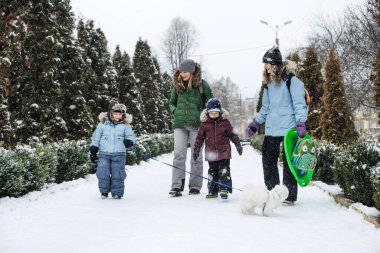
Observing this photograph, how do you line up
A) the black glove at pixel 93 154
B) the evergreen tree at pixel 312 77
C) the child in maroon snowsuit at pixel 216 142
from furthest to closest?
the evergreen tree at pixel 312 77
the black glove at pixel 93 154
the child in maroon snowsuit at pixel 216 142

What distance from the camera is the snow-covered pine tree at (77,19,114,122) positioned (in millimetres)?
17766

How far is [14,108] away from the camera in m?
11.3

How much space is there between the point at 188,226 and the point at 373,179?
2.05 m

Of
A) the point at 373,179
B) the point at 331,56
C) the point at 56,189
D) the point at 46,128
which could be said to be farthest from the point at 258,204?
the point at 331,56

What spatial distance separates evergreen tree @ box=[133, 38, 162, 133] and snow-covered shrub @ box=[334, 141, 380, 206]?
22846 mm

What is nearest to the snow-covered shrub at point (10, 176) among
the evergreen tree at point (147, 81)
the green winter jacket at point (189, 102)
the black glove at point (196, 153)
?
the green winter jacket at point (189, 102)

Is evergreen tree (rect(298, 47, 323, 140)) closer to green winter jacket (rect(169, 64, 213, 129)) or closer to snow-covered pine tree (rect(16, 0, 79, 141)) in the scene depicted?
snow-covered pine tree (rect(16, 0, 79, 141))

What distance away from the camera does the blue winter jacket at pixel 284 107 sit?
555cm

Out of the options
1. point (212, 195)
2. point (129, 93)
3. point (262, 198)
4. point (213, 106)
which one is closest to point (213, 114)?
point (213, 106)

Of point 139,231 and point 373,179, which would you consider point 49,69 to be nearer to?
point 139,231

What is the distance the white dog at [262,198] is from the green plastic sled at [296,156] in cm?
66

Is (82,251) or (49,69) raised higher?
(49,69)

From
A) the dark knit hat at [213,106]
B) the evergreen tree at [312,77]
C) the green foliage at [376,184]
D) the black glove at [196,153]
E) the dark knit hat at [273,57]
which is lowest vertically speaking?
the green foliage at [376,184]

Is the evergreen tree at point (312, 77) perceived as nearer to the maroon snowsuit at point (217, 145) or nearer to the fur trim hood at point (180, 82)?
the fur trim hood at point (180, 82)
